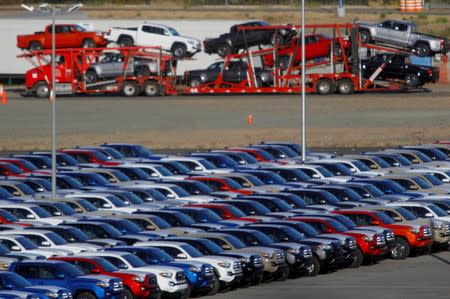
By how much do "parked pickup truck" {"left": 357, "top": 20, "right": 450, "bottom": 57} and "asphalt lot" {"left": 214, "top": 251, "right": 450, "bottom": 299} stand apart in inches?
1677

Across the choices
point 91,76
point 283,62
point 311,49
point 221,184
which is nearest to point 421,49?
point 311,49

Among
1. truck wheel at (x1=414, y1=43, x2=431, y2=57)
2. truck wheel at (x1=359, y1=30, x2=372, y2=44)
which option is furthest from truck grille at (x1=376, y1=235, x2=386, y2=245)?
truck wheel at (x1=414, y1=43, x2=431, y2=57)

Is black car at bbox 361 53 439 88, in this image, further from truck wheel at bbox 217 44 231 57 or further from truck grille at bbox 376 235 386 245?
truck grille at bbox 376 235 386 245

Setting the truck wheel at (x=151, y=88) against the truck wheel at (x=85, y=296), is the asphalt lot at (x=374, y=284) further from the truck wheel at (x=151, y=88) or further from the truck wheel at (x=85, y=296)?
the truck wheel at (x=151, y=88)

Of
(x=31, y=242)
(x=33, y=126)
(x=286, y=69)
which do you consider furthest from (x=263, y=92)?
(x=31, y=242)

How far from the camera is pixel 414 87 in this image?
246ft

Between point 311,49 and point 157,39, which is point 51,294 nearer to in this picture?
point 311,49

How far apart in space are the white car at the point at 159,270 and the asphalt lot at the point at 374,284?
1495mm

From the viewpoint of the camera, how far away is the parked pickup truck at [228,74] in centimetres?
7562

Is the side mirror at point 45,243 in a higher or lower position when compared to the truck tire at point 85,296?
higher

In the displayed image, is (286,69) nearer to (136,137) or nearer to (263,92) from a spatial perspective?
(263,92)

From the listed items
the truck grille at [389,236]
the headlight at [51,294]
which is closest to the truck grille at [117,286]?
the headlight at [51,294]

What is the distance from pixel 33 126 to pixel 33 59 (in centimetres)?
1883

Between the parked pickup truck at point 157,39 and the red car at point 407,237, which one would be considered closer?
the red car at point 407,237
